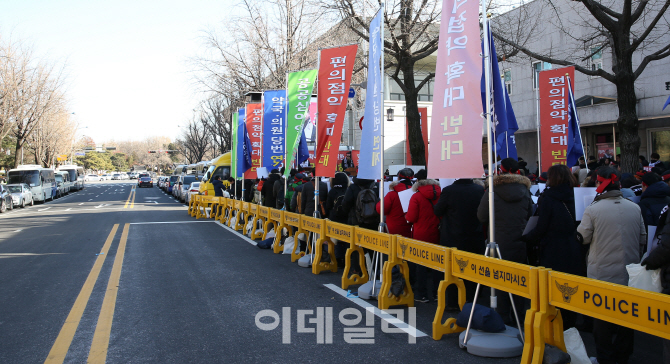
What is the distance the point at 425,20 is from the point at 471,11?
37.2ft

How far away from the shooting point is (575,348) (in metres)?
4.25

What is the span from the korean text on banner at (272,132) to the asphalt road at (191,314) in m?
4.76

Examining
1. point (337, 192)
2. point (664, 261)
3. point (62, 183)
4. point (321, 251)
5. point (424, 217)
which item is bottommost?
point (321, 251)

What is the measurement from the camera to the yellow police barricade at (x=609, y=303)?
10.6ft

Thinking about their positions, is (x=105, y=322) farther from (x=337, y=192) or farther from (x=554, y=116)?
(x=554, y=116)

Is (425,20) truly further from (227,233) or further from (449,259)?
(449,259)

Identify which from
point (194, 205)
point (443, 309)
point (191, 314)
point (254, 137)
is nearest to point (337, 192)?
point (191, 314)

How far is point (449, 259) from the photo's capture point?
17.2ft

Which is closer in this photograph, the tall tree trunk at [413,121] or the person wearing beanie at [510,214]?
the person wearing beanie at [510,214]

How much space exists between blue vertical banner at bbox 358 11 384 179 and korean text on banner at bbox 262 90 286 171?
298 inches

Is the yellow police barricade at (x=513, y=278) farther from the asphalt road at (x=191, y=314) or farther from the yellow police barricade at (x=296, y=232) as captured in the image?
the yellow police barricade at (x=296, y=232)

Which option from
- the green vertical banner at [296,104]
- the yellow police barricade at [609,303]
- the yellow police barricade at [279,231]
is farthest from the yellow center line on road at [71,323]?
the green vertical banner at [296,104]

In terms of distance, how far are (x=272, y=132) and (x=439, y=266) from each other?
1087cm

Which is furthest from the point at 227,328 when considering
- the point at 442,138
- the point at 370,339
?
the point at 442,138
